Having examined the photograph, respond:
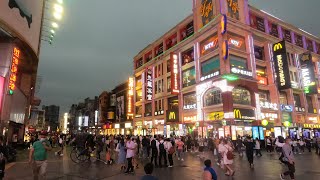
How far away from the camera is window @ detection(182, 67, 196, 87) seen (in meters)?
42.5

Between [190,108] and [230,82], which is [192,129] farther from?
[230,82]

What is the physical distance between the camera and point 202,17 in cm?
4138

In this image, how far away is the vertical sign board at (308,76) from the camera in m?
43.6

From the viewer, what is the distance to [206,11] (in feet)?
133

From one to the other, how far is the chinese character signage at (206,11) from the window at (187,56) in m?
5.84

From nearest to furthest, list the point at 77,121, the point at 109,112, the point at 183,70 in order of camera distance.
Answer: the point at 183,70, the point at 109,112, the point at 77,121

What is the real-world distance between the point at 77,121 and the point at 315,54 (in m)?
122

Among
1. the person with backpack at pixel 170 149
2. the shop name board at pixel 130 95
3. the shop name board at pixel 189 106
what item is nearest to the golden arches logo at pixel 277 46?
the shop name board at pixel 189 106

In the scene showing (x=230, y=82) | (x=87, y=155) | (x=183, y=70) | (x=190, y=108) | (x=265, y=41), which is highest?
(x=265, y=41)

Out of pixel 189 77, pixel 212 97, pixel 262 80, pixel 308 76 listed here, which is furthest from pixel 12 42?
pixel 308 76

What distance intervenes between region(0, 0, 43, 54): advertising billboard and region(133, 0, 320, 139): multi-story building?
2363cm

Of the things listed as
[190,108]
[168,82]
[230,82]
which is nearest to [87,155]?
[230,82]

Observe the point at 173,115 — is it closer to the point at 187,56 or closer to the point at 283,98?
the point at 187,56

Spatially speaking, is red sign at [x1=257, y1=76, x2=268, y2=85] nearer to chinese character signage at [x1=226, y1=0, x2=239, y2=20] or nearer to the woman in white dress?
chinese character signage at [x1=226, y1=0, x2=239, y2=20]
